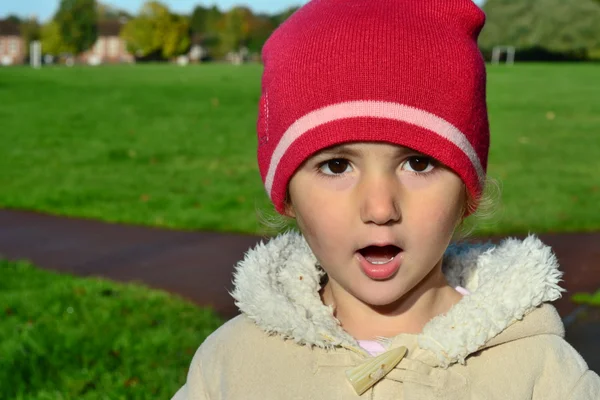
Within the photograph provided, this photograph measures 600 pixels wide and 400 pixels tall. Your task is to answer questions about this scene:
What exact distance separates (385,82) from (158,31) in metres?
89.4

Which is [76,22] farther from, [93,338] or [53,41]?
[93,338]

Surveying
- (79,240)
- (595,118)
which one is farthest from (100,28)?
(79,240)

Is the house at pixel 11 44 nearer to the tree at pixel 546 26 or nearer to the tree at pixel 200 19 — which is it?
the tree at pixel 200 19

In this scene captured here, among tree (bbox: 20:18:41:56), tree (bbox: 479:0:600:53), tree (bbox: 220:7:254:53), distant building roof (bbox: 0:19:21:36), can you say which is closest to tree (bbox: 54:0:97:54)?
tree (bbox: 20:18:41:56)

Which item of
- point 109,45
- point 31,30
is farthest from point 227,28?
point 109,45

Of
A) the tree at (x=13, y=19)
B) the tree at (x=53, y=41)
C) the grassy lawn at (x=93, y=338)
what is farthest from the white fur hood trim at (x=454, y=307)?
the tree at (x=13, y=19)

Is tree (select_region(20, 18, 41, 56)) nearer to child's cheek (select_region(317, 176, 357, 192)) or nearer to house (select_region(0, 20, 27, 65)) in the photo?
house (select_region(0, 20, 27, 65))

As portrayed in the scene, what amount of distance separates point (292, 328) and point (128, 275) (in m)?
3.26

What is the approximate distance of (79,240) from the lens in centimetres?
Result: 596

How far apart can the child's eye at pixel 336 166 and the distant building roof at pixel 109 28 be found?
115 m

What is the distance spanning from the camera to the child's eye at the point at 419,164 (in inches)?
74.6

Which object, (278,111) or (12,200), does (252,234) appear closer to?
(12,200)

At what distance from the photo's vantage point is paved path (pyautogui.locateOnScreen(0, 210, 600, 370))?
4.89 m

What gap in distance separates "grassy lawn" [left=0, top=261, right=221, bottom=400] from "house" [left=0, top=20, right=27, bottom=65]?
114 m
